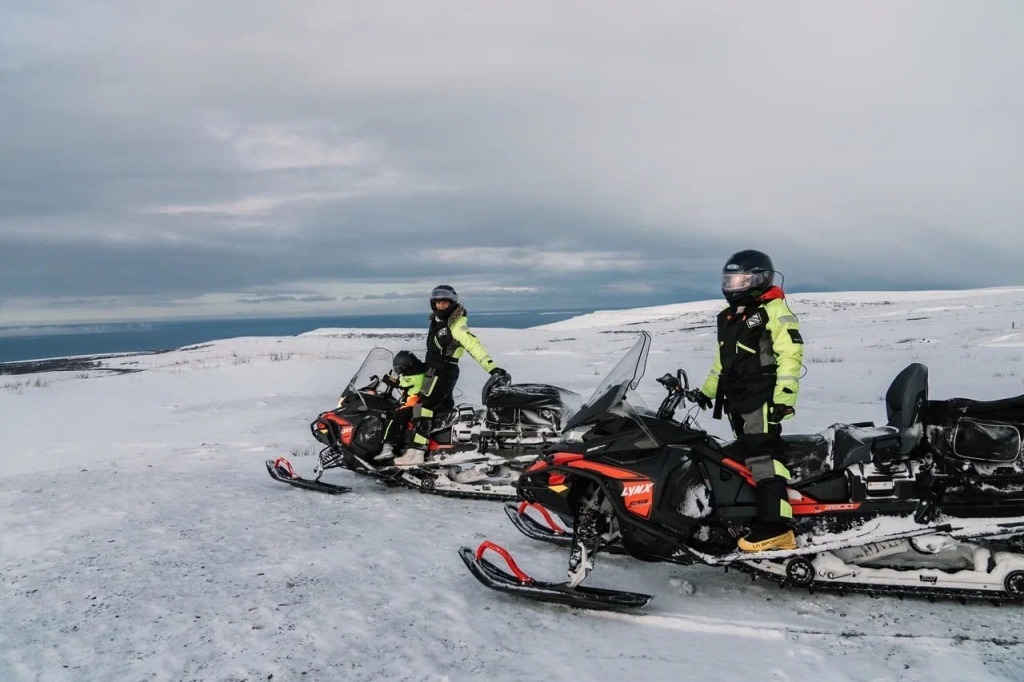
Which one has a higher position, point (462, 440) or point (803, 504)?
point (803, 504)

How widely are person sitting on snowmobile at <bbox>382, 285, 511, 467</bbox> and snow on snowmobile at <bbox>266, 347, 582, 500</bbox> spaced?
0.15m

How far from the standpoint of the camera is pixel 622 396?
4.77 meters

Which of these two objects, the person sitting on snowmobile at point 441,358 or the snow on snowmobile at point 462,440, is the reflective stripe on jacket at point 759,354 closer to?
the snow on snowmobile at point 462,440

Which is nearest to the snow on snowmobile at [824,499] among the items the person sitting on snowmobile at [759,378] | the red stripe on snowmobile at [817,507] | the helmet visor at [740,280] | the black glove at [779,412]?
the red stripe on snowmobile at [817,507]

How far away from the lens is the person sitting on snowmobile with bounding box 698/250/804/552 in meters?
4.59

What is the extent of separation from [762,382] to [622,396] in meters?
1.06

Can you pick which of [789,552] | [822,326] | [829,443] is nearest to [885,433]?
[829,443]

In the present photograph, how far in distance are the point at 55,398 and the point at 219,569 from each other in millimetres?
15557

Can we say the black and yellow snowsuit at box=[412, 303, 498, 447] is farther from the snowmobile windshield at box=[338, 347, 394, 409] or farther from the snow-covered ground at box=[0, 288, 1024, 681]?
the snow-covered ground at box=[0, 288, 1024, 681]

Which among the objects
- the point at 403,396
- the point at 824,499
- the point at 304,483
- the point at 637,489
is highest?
the point at 403,396

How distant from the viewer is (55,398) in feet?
56.9

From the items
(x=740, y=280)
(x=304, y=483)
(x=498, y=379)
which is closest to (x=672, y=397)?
(x=740, y=280)

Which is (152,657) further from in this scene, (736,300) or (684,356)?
(684,356)

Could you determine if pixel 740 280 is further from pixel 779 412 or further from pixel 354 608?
pixel 354 608
